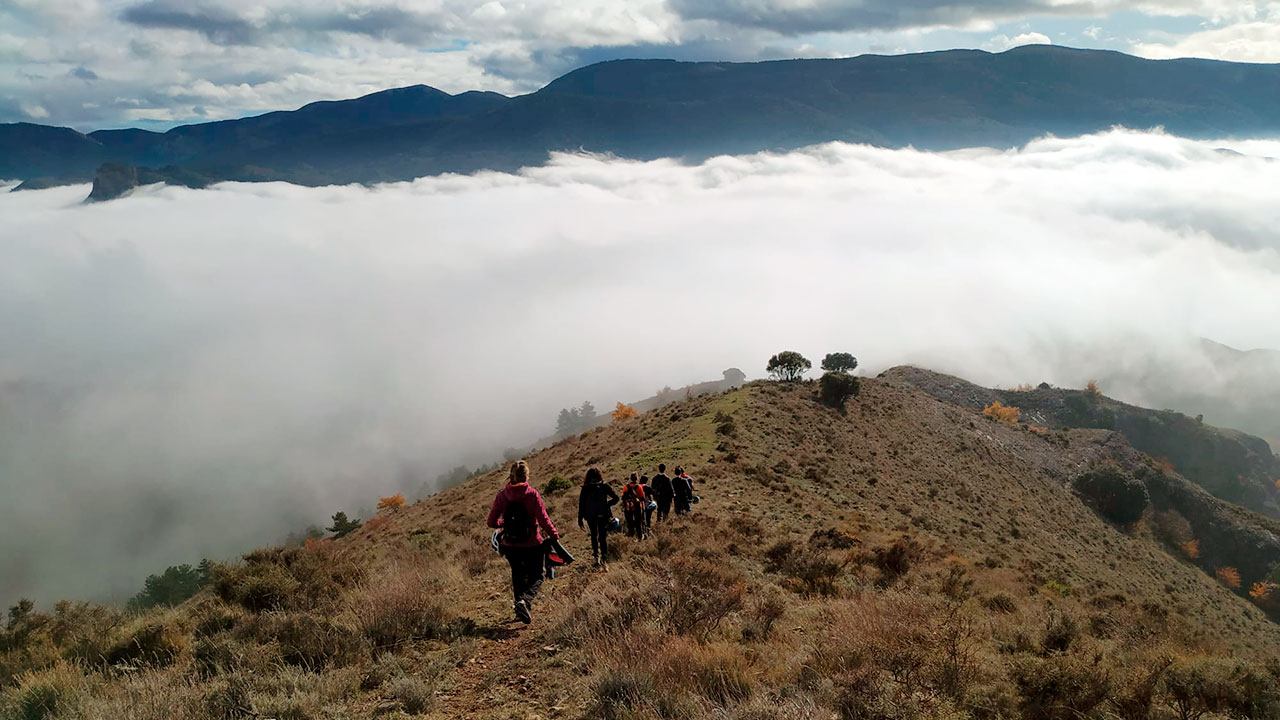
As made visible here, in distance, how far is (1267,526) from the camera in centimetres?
6309

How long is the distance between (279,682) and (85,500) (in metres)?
226

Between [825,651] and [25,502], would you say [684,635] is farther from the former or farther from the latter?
[25,502]

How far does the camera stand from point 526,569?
791 cm

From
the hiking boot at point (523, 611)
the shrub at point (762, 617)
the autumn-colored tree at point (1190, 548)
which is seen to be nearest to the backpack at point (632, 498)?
the shrub at point (762, 617)

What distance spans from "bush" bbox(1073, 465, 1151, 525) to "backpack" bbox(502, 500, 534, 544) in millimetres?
57070

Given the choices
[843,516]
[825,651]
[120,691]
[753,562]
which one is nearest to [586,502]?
[753,562]

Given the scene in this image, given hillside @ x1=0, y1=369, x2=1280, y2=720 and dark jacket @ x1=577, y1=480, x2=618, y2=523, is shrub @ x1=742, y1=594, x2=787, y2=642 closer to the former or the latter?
hillside @ x1=0, y1=369, x2=1280, y2=720

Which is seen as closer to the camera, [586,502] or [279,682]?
[279,682]

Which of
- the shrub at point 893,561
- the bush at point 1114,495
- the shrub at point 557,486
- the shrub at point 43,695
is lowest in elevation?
the bush at point 1114,495

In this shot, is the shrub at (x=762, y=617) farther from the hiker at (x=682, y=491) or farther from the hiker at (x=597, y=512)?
the hiker at (x=682, y=491)

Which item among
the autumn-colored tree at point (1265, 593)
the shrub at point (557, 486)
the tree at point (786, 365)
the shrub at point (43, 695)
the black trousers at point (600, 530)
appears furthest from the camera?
the tree at point (786, 365)

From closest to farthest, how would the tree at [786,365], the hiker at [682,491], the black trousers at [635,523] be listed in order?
the black trousers at [635,523], the hiker at [682,491], the tree at [786,365]

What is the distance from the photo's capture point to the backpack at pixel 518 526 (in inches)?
300

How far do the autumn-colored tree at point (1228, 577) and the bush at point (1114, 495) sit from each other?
29.3ft
